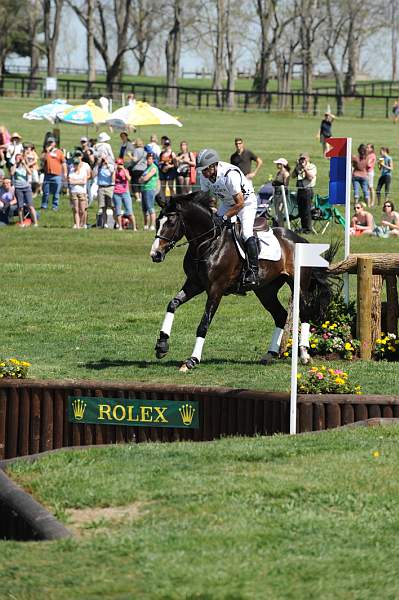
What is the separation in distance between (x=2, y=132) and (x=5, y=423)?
25.7 metres

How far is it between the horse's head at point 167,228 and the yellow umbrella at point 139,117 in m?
24.5

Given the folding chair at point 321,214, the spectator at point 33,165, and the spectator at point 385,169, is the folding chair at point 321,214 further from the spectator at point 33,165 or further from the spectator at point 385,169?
the spectator at point 33,165

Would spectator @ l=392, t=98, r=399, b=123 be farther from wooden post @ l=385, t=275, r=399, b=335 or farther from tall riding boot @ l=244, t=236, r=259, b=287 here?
tall riding boot @ l=244, t=236, r=259, b=287

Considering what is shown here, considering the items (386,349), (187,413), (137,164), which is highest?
(137,164)

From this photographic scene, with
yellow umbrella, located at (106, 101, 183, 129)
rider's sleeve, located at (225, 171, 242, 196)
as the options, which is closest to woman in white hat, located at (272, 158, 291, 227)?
yellow umbrella, located at (106, 101, 183, 129)

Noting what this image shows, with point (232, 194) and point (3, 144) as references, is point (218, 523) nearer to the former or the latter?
point (232, 194)

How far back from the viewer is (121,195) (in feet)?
99.9

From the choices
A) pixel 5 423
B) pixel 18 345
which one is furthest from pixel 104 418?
pixel 18 345

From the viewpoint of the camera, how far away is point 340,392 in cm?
1280

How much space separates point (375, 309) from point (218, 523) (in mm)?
8295

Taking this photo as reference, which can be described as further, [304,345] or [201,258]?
[304,345]

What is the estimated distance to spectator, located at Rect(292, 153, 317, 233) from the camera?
1129 inches

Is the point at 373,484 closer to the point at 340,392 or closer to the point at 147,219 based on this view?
the point at 340,392

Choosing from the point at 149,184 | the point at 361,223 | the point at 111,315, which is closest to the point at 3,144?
the point at 149,184
